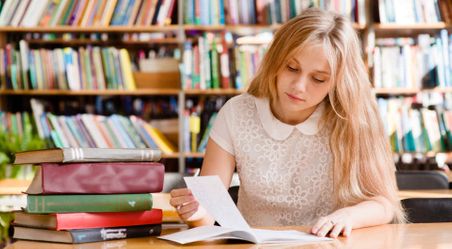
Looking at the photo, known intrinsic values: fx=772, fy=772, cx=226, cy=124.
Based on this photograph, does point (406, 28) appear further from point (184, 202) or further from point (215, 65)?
point (184, 202)

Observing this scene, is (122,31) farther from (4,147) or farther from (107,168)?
(107,168)

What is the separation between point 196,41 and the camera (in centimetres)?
475

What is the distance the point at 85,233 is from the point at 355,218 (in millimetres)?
612

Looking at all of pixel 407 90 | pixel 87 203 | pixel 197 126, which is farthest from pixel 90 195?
pixel 407 90

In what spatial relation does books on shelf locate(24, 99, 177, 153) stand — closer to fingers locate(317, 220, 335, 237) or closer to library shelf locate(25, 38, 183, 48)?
library shelf locate(25, 38, 183, 48)

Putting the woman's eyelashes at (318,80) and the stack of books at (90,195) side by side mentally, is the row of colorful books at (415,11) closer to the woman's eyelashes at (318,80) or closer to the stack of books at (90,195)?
the woman's eyelashes at (318,80)

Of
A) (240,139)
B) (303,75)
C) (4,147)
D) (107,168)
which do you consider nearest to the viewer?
(107,168)

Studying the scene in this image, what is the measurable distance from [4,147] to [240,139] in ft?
9.07

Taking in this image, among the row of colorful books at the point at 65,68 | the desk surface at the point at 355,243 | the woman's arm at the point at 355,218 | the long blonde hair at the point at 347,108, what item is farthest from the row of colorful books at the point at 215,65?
the desk surface at the point at 355,243

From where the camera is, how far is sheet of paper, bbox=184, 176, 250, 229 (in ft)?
5.21

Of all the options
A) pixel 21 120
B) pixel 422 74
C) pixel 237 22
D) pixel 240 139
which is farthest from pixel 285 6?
pixel 240 139

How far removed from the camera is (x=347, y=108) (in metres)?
1.98

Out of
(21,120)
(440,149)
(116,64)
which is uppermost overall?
(116,64)

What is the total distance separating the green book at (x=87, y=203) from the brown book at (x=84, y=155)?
0.07 m
